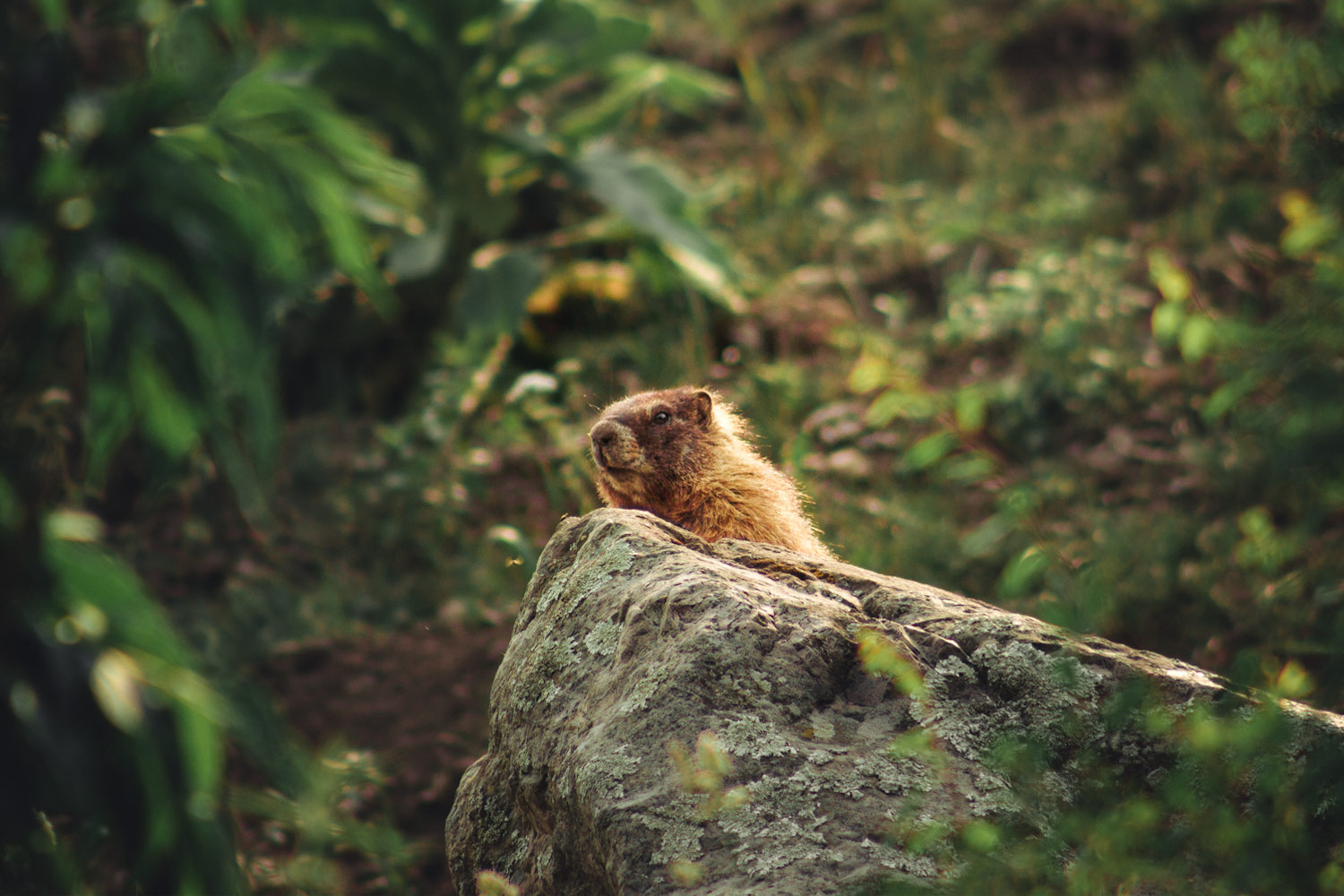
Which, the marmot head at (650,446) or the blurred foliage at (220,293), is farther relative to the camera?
the marmot head at (650,446)

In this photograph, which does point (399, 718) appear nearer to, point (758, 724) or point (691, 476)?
point (691, 476)

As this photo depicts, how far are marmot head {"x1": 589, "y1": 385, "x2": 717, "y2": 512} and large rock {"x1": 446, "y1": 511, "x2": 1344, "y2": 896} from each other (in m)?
0.83

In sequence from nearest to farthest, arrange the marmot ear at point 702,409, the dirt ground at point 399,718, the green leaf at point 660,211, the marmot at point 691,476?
the marmot at point 691,476, the marmot ear at point 702,409, the dirt ground at point 399,718, the green leaf at point 660,211

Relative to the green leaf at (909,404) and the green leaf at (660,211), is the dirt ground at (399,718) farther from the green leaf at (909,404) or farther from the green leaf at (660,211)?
the green leaf at (660,211)

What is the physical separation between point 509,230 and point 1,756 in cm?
499

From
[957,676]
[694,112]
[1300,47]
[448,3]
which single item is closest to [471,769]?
[957,676]

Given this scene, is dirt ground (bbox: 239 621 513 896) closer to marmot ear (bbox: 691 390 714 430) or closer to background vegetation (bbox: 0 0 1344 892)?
background vegetation (bbox: 0 0 1344 892)

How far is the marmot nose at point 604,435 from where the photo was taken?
10.7 ft

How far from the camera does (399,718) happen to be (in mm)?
4176

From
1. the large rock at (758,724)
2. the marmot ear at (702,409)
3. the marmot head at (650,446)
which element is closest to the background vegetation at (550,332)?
the large rock at (758,724)

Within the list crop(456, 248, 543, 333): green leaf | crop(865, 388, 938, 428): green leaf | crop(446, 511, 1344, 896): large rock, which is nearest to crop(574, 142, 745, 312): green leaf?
crop(456, 248, 543, 333): green leaf

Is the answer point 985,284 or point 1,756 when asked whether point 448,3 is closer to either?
point 985,284

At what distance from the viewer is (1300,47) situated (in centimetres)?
228

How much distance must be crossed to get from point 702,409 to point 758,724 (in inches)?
65.4
